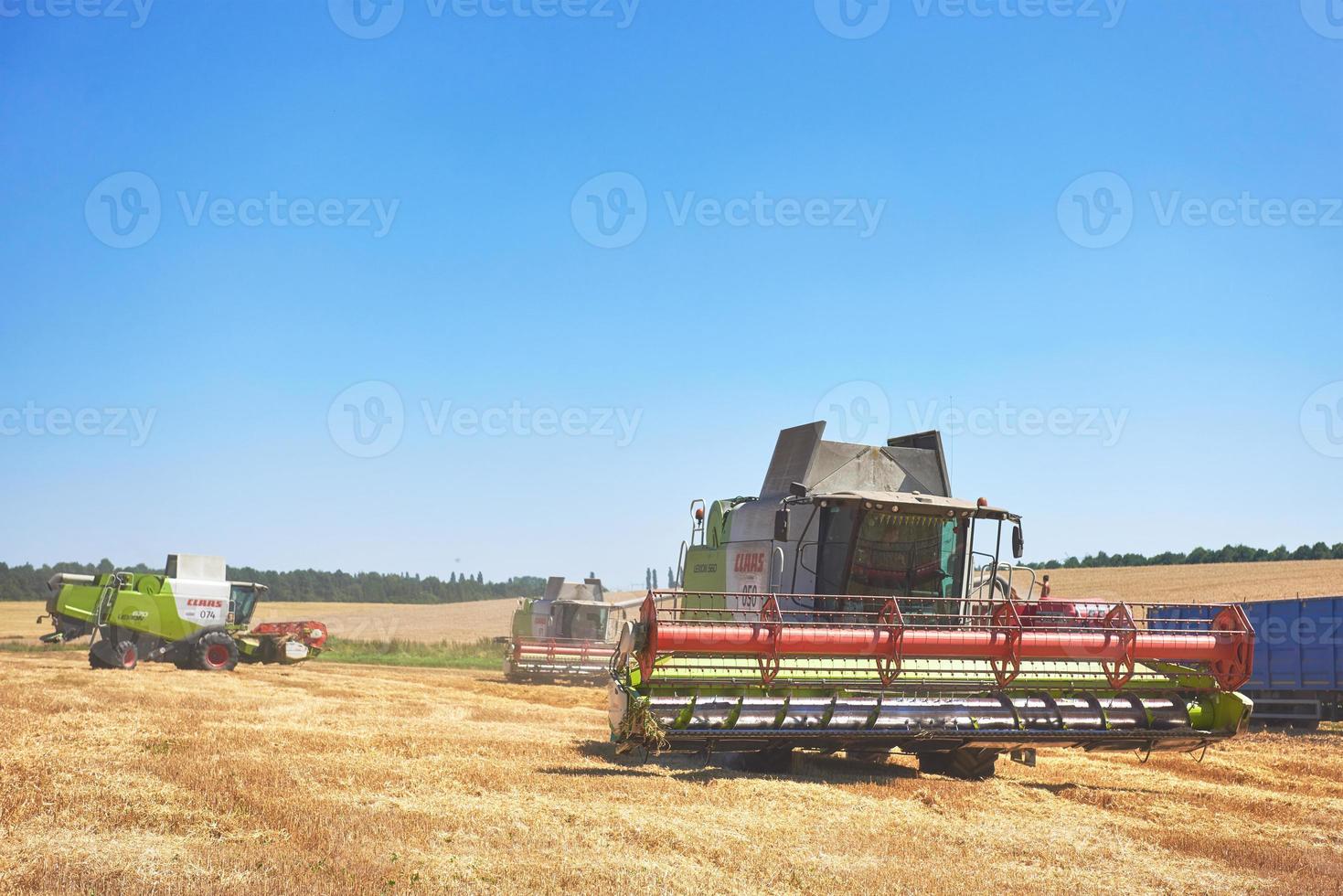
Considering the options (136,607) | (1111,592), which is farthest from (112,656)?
(1111,592)

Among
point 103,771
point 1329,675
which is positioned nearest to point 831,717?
point 103,771

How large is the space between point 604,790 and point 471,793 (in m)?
1.04

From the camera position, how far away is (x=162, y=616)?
88.7 feet

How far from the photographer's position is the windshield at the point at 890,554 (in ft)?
39.6

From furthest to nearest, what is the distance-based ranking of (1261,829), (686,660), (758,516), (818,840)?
(758,516) < (686,660) < (1261,829) < (818,840)

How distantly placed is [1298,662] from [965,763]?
42.7 feet

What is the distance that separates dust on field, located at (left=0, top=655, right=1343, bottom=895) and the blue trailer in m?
7.21

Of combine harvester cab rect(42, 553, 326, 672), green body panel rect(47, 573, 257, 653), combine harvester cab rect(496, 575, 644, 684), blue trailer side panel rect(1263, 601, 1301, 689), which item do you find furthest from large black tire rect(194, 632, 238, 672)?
blue trailer side panel rect(1263, 601, 1301, 689)

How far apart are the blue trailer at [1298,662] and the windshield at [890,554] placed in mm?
9156

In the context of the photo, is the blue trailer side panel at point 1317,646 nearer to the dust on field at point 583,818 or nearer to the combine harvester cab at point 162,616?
the dust on field at point 583,818

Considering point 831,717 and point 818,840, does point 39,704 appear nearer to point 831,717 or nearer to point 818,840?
point 831,717

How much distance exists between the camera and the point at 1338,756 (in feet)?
46.1

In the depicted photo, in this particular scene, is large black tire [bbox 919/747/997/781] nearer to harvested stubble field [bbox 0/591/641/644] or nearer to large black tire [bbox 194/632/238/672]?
large black tire [bbox 194/632/238/672]

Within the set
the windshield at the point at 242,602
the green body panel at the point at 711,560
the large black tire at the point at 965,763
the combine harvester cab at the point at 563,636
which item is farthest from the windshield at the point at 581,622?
the large black tire at the point at 965,763
